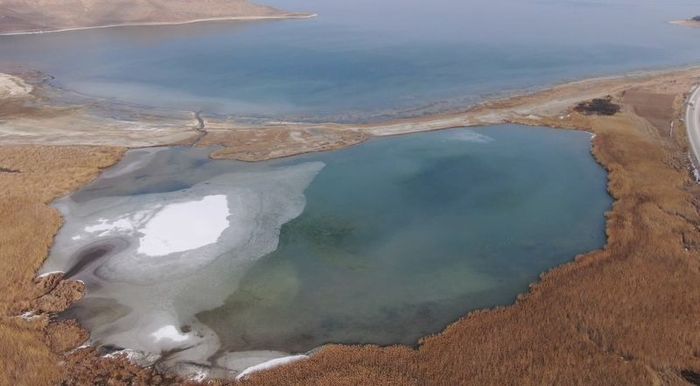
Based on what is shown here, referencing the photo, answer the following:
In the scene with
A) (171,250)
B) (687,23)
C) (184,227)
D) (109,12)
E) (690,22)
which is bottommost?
(171,250)

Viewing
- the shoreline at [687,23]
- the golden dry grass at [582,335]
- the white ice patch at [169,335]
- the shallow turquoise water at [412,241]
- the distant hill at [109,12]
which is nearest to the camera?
the golden dry grass at [582,335]

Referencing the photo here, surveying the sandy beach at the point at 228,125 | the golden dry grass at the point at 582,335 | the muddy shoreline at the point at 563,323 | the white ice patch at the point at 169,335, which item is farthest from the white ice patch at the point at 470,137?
the white ice patch at the point at 169,335

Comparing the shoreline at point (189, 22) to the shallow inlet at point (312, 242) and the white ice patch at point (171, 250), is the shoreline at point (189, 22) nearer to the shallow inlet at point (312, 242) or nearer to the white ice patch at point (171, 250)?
the shallow inlet at point (312, 242)

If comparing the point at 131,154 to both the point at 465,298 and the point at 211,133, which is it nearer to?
the point at 211,133

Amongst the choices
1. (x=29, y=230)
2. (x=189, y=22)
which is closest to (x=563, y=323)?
(x=29, y=230)

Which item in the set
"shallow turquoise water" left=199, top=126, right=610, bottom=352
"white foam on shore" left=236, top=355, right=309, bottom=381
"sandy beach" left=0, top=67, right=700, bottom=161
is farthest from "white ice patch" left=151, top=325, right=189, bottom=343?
"sandy beach" left=0, top=67, right=700, bottom=161

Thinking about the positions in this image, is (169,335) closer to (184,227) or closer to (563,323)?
(184,227)

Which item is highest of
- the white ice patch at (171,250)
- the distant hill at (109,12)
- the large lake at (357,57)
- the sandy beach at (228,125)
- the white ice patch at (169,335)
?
the distant hill at (109,12)
